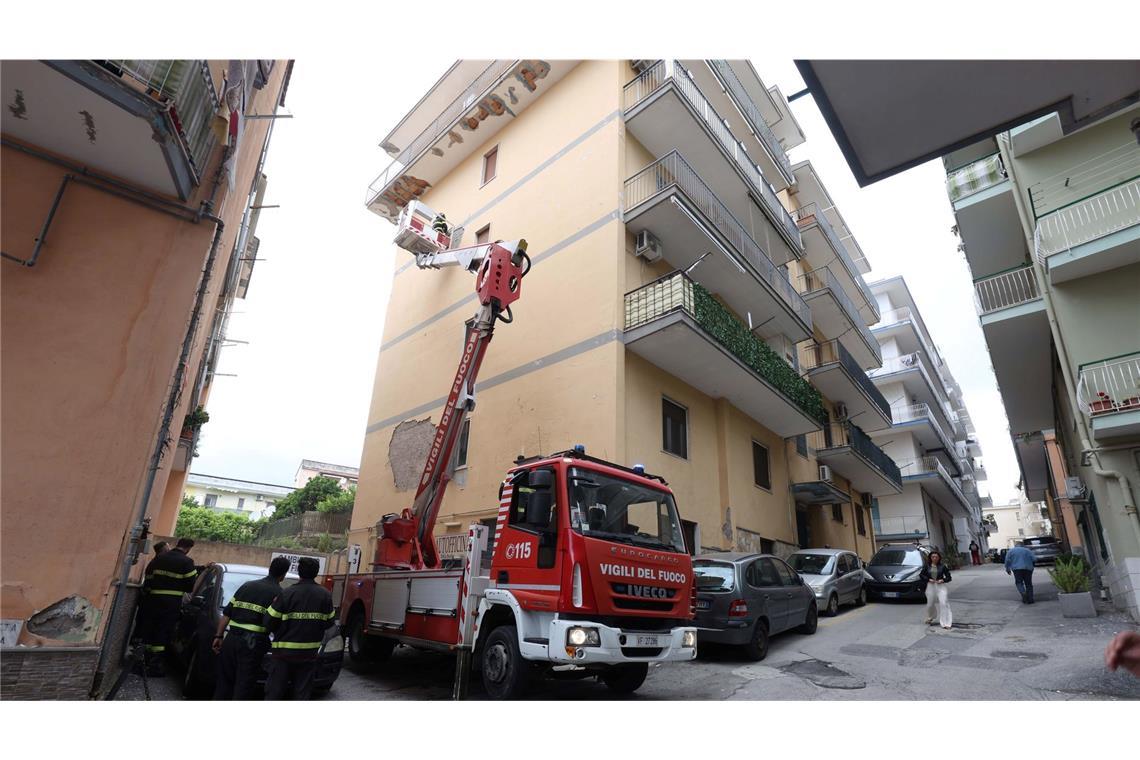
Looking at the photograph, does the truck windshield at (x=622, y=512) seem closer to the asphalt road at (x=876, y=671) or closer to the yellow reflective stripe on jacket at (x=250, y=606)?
the asphalt road at (x=876, y=671)

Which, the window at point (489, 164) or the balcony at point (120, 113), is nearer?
the balcony at point (120, 113)

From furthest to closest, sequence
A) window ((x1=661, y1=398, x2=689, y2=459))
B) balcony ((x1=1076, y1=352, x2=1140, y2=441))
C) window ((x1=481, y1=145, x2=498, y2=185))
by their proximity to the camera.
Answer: window ((x1=481, y1=145, x2=498, y2=185))
window ((x1=661, y1=398, x2=689, y2=459))
balcony ((x1=1076, y1=352, x2=1140, y2=441))

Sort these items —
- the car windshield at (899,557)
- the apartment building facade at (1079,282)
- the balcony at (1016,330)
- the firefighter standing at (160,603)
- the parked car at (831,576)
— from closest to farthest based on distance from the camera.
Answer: the firefighter standing at (160,603) → the apartment building facade at (1079,282) → the parked car at (831,576) → the balcony at (1016,330) → the car windshield at (899,557)

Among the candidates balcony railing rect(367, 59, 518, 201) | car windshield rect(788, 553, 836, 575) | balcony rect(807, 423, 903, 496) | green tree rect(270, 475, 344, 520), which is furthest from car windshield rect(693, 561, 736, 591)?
green tree rect(270, 475, 344, 520)

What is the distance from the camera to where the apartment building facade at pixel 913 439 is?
2894 centimetres

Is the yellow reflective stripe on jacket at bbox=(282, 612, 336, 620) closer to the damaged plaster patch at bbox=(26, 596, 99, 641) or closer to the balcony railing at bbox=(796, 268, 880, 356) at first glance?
the damaged plaster patch at bbox=(26, 596, 99, 641)

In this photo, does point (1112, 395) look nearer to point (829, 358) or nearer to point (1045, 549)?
point (829, 358)

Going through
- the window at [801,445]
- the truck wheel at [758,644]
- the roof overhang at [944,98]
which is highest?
the window at [801,445]

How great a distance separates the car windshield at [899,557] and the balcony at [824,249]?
11.9 m

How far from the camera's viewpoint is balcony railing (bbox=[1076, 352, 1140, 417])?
10.3 m

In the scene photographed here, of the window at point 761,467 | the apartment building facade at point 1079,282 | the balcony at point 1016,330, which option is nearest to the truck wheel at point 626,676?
the apartment building facade at point 1079,282

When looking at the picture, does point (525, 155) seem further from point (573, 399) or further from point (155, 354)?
point (155, 354)

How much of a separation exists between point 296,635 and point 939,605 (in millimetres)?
10727

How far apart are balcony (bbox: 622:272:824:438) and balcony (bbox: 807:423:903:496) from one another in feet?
14.5
